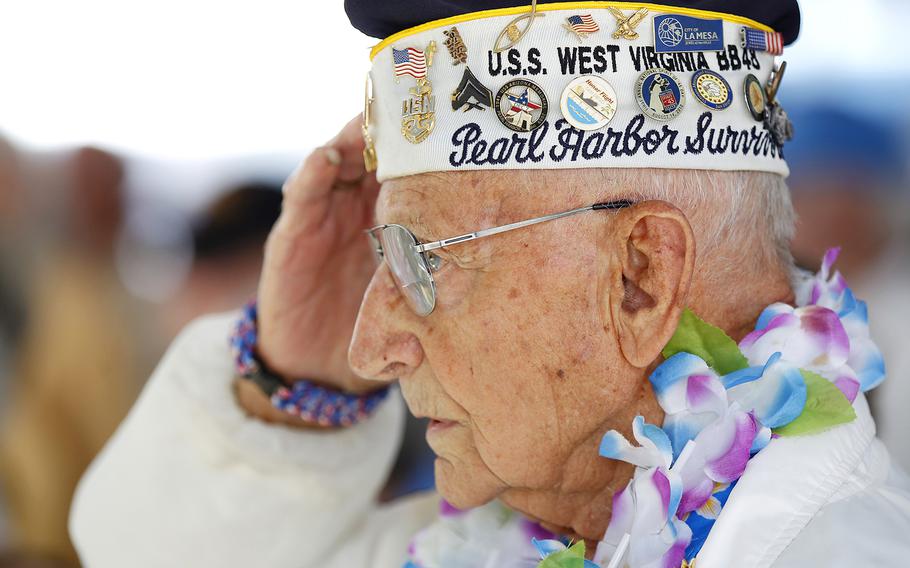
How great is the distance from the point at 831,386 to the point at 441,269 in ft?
2.01

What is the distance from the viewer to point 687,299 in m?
1.35

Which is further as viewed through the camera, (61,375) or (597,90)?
(61,375)

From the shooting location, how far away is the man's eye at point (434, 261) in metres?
1.40

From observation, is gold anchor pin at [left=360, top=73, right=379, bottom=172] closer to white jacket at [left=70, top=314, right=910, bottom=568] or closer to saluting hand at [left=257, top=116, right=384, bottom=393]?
saluting hand at [left=257, top=116, right=384, bottom=393]

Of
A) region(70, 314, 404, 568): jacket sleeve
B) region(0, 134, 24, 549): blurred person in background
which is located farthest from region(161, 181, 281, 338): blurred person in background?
region(70, 314, 404, 568): jacket sleeve

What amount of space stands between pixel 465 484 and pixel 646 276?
1.61 ft

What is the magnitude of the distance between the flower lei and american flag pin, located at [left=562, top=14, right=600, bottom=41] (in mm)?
445

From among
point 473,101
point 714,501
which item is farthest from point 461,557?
point 473,101

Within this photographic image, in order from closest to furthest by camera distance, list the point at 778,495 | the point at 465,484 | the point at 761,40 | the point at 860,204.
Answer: the point at 778,495 → the point at 761,40 → the point at 465,484 → the point at 860,204

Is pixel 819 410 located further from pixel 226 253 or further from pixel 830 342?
pixel 226 253

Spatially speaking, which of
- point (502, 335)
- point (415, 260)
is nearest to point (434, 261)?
point (415, 260)

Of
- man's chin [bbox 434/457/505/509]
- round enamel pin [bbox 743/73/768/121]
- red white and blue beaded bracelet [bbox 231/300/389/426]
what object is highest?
round enamel pin [bbox 743/73/768/121]

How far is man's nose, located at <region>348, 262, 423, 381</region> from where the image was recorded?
4.79 ft

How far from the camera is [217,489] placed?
76.5 inches
